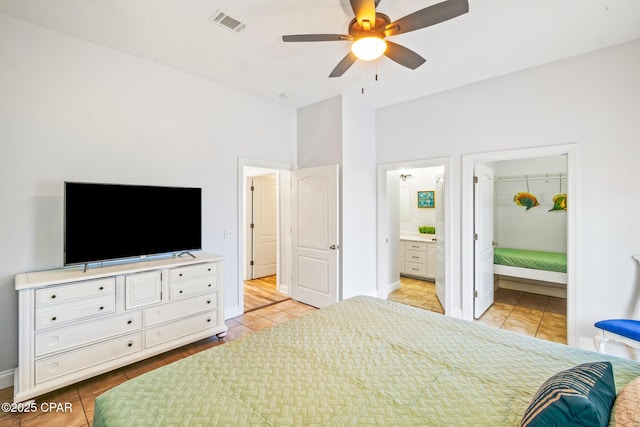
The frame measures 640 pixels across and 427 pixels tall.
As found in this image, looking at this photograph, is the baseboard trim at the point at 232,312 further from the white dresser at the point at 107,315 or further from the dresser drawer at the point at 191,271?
the dresser drawer at the point at 191,271

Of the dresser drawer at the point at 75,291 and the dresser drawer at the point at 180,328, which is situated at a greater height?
the dresser drawer at the point at 75,291

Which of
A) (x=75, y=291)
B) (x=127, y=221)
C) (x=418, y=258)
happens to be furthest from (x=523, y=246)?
(x=75, y=291)

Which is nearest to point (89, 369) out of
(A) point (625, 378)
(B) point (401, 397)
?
(B) point (401, 397)

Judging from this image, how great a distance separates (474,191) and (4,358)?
4872 mm

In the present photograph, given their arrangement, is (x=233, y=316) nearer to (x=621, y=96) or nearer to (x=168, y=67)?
(x=168, y=67)

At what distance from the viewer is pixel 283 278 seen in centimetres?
487

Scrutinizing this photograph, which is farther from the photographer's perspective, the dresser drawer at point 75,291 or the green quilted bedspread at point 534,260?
the green quilted bedspread at point 534,260

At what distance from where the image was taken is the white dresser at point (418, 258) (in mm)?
5422

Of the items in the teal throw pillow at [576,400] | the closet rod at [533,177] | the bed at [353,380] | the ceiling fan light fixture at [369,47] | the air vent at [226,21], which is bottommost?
the bed at [353,380]

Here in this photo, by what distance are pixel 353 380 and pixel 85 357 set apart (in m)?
2.26

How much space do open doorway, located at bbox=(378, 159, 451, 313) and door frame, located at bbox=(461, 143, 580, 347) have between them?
21 centimetres

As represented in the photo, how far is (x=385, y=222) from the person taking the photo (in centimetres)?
443

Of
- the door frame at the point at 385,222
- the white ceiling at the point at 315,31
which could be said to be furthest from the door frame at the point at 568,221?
the white ceiling at the point at 315,31

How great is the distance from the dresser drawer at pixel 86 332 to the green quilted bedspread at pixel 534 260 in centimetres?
468
